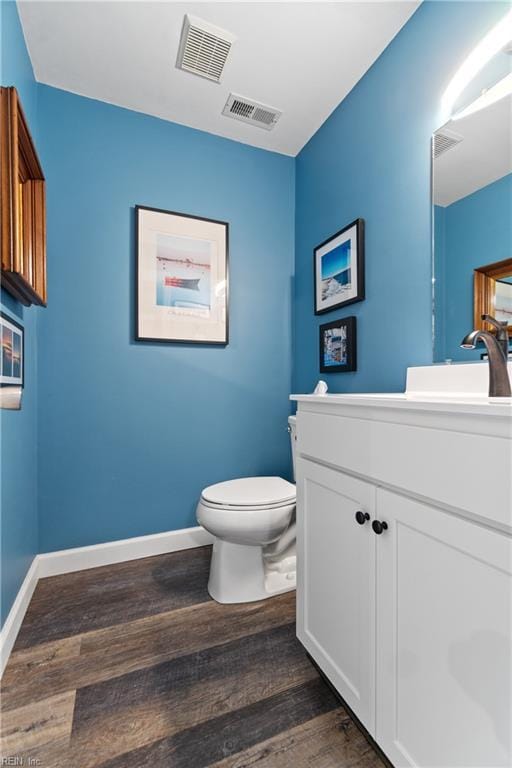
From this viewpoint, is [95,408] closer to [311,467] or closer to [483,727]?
[311,467]

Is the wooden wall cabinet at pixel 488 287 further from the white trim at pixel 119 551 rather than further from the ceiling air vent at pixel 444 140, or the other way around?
the white trim at pixel 119 551

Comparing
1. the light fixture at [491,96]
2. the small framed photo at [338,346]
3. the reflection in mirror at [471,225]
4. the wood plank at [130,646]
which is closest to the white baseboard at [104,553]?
the wood plank at [130,646]

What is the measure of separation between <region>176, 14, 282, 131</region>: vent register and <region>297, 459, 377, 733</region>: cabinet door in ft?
5.75

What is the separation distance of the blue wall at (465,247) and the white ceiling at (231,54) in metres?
0.87

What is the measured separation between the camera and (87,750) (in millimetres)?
896

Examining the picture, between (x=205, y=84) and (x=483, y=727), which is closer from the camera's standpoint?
(x=483, y=727)

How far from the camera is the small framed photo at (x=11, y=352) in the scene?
3.74ft

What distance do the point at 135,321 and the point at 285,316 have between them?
92 centimetres

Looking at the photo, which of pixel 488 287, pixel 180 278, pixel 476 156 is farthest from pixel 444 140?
pixel 180 278

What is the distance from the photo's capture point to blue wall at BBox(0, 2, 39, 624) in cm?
120

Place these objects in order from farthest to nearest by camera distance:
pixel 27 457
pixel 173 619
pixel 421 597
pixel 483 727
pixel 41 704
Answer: pixel 27 457 < pixel 173 619 < pixel 41 704 < pixel 421 597 < pixel 483 727

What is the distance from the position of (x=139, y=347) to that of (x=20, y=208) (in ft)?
2.60

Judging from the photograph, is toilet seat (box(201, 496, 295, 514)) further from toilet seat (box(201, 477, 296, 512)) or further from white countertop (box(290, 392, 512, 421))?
white countertop (box(290, 392, 512, 421))

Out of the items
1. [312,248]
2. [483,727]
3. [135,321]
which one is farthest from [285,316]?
[483,727]
